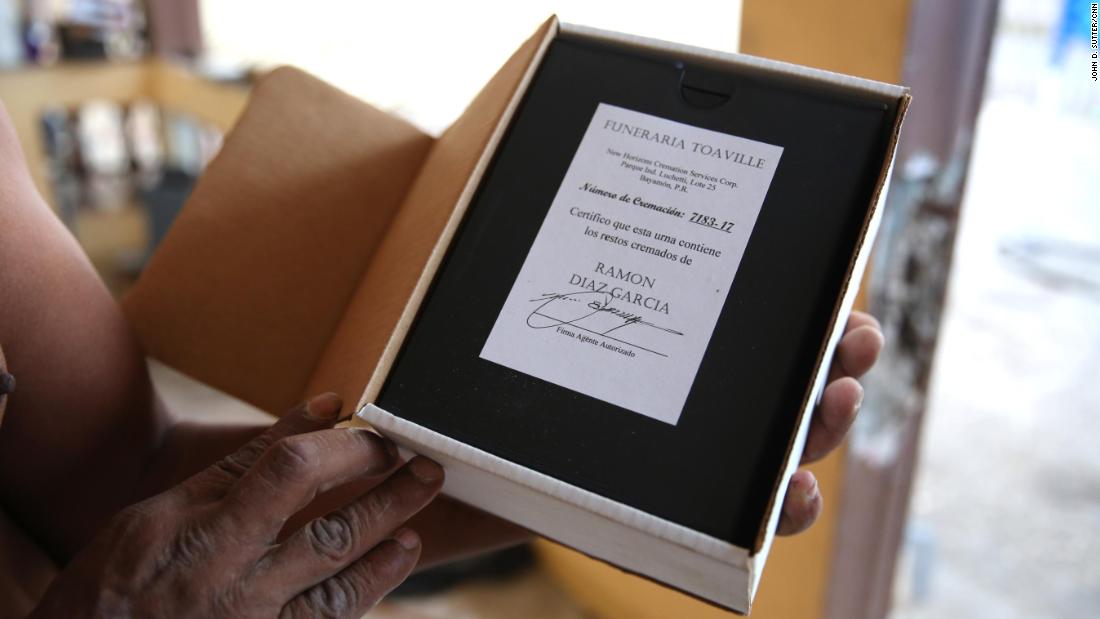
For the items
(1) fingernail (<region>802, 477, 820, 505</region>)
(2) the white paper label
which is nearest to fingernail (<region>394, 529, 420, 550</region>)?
(2) the white paper label

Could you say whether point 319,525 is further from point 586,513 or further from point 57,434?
point 57,434

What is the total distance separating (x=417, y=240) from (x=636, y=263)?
0.52ft

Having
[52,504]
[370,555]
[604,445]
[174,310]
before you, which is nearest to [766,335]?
[604,445]

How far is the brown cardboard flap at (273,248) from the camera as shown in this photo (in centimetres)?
73

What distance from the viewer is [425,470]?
570mm

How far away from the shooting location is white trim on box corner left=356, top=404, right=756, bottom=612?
19.5 inches

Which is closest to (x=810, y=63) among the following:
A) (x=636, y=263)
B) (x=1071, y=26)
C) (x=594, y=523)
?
(x=636, y=263)

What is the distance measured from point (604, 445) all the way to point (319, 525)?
0.18 m

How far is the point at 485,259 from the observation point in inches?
23.8

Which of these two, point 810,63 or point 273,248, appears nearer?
point 273,248

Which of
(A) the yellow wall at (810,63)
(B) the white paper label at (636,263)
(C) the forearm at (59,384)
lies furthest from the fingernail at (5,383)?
(A) the yellow wall at (810,63)

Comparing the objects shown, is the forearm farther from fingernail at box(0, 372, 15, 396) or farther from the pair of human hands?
the pair of human hands

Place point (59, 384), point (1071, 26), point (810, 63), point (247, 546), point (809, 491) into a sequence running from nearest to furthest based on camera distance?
1. point (247, 546)
2. point (809, 491)
3. point (59, 384)
4. point (810, 63)
5. point (1071, 26)
